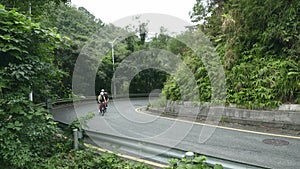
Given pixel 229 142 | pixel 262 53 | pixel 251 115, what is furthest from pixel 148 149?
pixel 262 53

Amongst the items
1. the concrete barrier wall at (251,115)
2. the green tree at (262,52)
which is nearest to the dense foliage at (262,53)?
the green tree at (262,52)

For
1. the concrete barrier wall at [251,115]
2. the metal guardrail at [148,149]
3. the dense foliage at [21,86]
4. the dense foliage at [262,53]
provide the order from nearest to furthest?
the metal guardrail at [148,149] → the dense foliage at [21,86] → the concrete barrier wall at [251,115] → the dense foliage at [262,53]

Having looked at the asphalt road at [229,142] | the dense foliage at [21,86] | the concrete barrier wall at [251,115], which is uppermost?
the dense foliage at [21,86]

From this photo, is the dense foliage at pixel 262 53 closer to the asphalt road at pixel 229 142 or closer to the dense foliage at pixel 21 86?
the asphalt road at pixel 229 142

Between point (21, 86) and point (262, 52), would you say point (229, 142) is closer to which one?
point (262, 52)

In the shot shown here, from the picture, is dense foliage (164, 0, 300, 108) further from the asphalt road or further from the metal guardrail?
the metal guardrail

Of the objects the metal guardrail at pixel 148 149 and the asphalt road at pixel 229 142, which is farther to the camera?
the asphalt road at pixel 229 142

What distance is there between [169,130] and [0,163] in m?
4.79

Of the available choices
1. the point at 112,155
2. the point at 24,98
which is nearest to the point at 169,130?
the point at 112,155

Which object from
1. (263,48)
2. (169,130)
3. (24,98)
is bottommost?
(169,130)

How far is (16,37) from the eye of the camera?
116 inches

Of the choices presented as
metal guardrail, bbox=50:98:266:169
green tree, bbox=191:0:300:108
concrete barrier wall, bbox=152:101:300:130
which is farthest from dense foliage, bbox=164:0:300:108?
metal guardrail, bbox=50:98:266:169

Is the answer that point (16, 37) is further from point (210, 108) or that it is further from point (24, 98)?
point (210, 108)

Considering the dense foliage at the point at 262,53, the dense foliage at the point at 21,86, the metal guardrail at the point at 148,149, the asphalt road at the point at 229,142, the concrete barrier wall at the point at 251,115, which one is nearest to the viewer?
the metal guardrail at the point at 148,149
